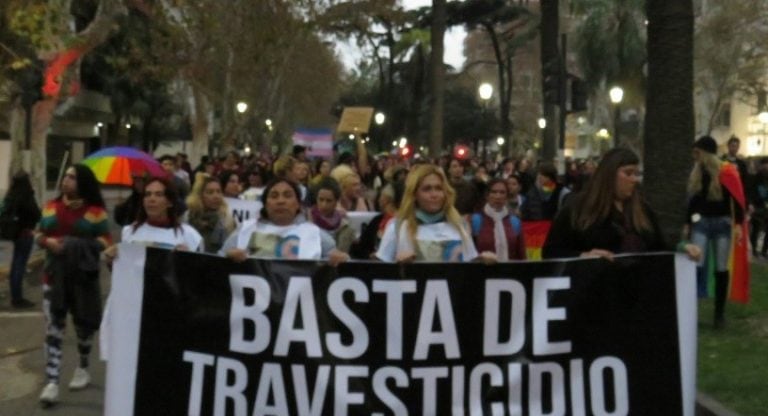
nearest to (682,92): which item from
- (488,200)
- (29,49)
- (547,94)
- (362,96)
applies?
(488,200)

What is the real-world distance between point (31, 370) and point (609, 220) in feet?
18.6

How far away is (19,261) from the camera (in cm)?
1470

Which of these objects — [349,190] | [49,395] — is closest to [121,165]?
[349,190]

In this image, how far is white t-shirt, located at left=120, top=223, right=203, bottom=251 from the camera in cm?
843

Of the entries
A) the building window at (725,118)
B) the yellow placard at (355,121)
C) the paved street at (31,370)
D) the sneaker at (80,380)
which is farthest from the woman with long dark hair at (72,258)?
the building window at (725,118)

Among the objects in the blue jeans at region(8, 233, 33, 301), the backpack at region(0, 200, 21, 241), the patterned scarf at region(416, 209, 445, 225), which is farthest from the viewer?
the blue jeans at region(8, 233, 33, 301)

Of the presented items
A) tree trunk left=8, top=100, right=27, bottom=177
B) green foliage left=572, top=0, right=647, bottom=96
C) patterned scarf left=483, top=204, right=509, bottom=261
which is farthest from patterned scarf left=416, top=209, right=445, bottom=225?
green foliage left=572, top=0, right=647, bottom=96

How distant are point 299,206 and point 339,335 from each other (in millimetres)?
1576

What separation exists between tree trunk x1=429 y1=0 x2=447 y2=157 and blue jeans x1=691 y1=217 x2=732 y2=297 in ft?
59.2

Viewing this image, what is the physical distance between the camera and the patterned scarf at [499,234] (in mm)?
9266

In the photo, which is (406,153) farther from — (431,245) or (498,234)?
(431,245)

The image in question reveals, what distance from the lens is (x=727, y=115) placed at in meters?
75.8

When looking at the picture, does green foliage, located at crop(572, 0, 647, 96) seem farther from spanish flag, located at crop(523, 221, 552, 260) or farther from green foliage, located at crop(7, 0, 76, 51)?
spanish flag, located at crop(523, 221, 552, 260)

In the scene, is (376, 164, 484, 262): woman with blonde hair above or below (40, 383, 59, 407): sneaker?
above
